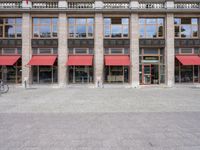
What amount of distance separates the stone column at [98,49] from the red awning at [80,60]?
1001 mm

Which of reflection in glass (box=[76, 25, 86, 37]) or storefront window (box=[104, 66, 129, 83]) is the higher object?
reflection in glass (box=[76, 25, 86, 37])

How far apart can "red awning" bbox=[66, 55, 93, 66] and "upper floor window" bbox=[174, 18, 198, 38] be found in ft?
38.8

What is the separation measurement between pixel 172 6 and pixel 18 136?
2273 cm

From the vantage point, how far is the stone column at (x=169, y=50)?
71.5ft

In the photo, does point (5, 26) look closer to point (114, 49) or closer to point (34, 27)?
point (34, 27)

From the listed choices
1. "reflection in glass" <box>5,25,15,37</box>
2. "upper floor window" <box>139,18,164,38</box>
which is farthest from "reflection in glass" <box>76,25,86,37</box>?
"reflection in glass" <box>5,25,15,37</box>

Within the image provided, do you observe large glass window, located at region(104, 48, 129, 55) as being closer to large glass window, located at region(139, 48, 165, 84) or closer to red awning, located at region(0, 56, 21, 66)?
large glass window, located at region(139, 48, 165, 84)

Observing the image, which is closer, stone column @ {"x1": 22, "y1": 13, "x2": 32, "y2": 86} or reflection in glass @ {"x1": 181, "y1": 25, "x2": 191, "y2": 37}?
stone column @ {"x1": 22, "y1": 13, "x2": 32, "y2": 86}

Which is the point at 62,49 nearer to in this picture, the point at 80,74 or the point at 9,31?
the point at 80,74

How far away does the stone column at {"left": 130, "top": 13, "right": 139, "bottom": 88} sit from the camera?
21656 millimetres

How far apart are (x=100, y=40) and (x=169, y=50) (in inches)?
345

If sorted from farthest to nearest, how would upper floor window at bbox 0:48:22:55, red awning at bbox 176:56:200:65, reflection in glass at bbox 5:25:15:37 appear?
reflection in glass at bbox 5:25:15:37 → upper floor window at bbox 0:48:22:55 → red awning at bbox 176:56:200:65

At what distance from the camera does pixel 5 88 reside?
58.0ft

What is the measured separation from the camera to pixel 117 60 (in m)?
21.1
